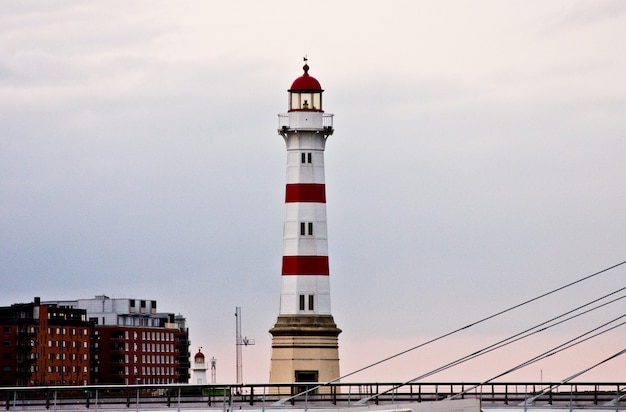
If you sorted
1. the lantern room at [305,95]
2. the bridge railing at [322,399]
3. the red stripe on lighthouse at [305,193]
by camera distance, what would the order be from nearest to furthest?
the bridge railing at [322,399] < the red stripe on lighthouse at [305,193] < the lantern room at [305,95]

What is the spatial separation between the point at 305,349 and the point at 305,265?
15.3ft

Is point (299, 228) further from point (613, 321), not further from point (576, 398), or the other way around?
point (613, 321)

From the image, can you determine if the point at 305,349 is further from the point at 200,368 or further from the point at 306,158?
the point at 200,368

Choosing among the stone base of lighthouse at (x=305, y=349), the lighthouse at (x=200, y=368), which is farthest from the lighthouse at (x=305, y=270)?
the lighthouse at (x=200, y=368)

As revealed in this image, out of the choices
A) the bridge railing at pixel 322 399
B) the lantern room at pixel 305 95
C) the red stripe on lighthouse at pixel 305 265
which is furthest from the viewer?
the lantern room at pixel 305 95

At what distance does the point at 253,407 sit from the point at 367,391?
10.3 m

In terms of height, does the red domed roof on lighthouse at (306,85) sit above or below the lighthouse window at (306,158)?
above

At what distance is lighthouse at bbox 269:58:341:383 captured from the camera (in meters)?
96.8

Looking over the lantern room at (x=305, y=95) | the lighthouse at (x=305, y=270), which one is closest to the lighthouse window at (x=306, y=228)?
the lighthouse at (x=305, y=270)

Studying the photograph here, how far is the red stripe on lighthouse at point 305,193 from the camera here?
98.1 m

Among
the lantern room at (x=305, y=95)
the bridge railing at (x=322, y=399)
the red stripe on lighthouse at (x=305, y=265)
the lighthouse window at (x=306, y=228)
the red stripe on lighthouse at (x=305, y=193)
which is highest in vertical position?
the lantern room at (x=305, y=95)

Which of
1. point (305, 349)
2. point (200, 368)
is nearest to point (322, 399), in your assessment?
point (305, 349)

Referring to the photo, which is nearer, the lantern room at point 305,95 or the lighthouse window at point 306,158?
the lighthouse window at point 306,158

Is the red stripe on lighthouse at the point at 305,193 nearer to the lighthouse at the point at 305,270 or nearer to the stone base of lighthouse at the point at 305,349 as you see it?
the lighthouse at the point at 305,270
